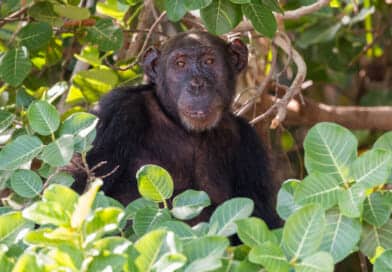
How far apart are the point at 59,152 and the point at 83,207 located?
3.63 feet

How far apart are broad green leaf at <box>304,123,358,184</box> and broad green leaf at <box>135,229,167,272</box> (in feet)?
2.70

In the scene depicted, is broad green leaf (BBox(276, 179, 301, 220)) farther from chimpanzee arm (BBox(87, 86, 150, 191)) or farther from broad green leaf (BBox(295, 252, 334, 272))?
chimpanzee arm (BBox(87, 86, 150, 191))

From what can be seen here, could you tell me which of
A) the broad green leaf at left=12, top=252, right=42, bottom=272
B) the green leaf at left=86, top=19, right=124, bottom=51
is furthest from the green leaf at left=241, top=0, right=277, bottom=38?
the broad green leaf at left=12, top=252, right=42, bottom=272

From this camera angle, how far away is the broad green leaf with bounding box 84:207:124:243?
3.40 m

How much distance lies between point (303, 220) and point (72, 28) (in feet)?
11.0

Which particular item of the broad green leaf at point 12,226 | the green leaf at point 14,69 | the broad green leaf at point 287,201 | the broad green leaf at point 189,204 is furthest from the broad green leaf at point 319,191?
the green leaf at point 14,69

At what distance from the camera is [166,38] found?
23.2 feet

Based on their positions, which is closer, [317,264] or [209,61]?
[317,264]

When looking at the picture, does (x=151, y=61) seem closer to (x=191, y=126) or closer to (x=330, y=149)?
(x=191, y=126)

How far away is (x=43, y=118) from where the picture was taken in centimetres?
451

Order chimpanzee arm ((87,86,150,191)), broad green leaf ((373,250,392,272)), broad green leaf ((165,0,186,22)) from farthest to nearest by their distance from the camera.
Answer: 1. chimpanzee arm ((87,86,150,191))
2. broad green leaf ((165,0,186,22))
3. broad green leaf ((373,250,392,272))

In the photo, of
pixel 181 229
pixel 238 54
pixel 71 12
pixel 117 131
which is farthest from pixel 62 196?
pixel 238 54

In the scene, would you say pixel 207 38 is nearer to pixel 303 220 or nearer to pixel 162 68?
pixel 162 68

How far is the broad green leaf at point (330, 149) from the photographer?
4020 mm
